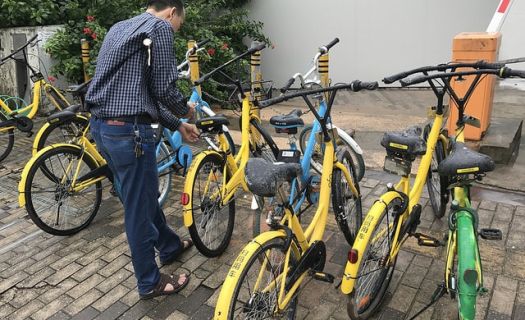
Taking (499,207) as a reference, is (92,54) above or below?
above

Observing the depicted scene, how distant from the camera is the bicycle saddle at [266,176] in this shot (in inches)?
93.5

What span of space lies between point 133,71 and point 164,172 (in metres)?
1.78

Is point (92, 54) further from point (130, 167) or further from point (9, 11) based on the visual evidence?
point (130, 167)

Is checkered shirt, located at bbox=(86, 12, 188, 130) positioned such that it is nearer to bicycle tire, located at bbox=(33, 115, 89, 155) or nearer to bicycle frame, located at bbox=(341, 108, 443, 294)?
bicycle frame, located at bbox=(341, 108, 443, 294)

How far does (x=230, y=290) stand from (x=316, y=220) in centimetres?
87

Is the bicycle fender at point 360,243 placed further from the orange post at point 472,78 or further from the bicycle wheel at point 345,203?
the orange post at point 472,78

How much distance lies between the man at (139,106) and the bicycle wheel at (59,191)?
1.13m

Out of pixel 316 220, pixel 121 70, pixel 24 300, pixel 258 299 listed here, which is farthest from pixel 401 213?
pixel 24 300

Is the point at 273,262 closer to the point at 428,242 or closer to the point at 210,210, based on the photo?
the point at 428,242

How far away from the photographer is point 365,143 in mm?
6441

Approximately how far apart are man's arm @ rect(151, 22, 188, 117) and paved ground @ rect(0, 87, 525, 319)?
1.37 metres

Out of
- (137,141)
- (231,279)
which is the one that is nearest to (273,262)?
(231,279)

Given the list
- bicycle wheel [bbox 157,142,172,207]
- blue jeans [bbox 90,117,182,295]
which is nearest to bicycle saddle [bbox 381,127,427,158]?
blue jeans [bbox 90,117,182,295]

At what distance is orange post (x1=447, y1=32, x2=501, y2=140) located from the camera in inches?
201
